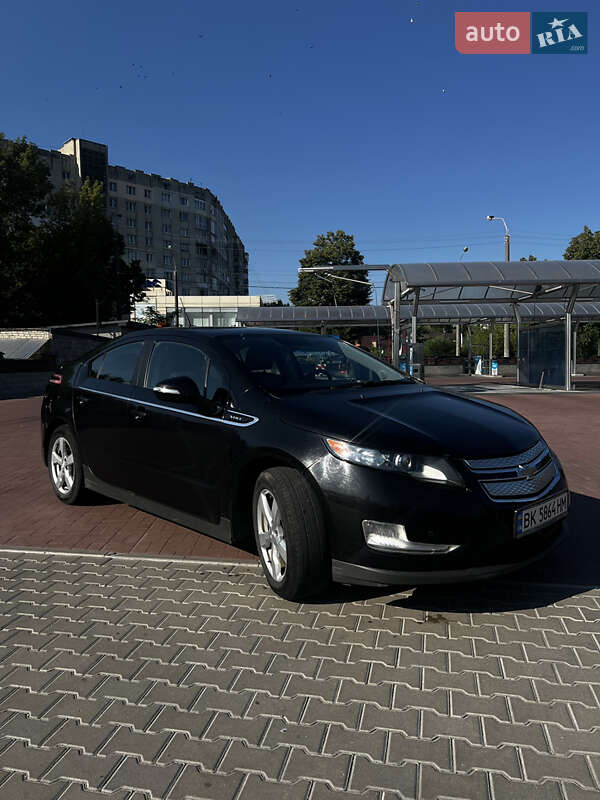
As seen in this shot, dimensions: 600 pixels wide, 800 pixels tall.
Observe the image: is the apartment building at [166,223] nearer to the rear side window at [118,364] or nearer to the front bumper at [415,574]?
the rear side window at [118,364]

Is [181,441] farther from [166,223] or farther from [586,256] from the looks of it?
[166,223]

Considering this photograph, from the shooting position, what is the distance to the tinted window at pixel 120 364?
4746 mm

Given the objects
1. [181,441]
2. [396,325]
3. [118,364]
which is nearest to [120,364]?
[118,364]

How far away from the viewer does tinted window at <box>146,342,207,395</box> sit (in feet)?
13.6

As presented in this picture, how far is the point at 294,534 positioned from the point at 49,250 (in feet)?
138

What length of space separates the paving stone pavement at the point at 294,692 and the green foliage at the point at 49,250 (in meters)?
39.0

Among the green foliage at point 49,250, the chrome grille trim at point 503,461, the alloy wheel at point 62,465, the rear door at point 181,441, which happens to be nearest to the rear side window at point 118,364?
the rear door at point 181,441

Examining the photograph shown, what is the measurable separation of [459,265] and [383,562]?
20.4 meters

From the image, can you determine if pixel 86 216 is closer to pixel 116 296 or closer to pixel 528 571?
pixel 116 296

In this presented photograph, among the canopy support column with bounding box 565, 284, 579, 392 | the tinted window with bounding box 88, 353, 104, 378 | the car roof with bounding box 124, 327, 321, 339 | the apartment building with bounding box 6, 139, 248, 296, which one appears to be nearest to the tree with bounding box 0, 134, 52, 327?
the canopy support column with bounding box 565, 284, 579, 392

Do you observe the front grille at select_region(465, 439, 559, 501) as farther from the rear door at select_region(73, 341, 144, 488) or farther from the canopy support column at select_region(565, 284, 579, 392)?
the canopy support column at select_region(565, 284, 579, 392)

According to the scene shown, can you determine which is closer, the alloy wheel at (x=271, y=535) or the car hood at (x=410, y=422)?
the car hood at (x=410, y=422)

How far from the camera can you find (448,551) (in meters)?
3.05

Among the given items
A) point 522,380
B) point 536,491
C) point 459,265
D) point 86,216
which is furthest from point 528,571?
point 86,216
